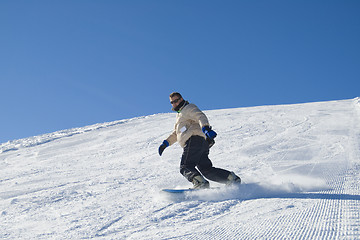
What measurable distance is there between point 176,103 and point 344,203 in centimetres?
221

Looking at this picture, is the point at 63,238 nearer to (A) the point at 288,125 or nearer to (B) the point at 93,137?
(A) the point at 288,125

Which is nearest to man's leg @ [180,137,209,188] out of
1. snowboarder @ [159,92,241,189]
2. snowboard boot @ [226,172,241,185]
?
snowboarder @ [159,92,241,189]

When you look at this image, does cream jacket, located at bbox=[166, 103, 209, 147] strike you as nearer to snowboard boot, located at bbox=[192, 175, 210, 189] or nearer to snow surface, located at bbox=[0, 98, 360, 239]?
snowboard boot, located at bbox=[192, 175, 210, 189]

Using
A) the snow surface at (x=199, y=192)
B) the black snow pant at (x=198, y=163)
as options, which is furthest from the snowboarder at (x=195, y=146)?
the snow surface at (x=199, y=192)

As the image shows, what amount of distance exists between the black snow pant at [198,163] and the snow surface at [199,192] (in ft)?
1.03

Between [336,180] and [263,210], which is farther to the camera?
[336,180]

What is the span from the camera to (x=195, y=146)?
395 centimetres

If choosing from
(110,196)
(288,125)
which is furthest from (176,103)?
(288,125)

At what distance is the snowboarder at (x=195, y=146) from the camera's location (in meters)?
3.77

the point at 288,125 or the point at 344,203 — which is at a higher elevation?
the point at 288,125

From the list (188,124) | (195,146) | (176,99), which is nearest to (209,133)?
(195,146)

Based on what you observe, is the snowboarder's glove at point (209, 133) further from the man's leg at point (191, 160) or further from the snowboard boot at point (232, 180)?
the snowboard boot at point (232, 180)

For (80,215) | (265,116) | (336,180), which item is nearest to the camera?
(80,215)

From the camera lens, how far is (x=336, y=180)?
12.8ft
